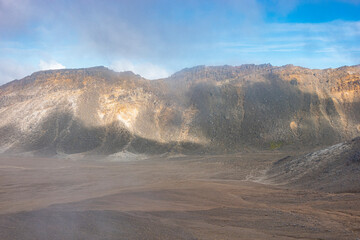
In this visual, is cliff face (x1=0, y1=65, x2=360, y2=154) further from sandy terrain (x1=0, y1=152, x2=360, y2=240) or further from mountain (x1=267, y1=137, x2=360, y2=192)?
sandy terrain (x1=0, y1=152, x2=360, y2=240)

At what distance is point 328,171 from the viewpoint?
1847 cm

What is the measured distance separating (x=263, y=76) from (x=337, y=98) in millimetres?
19124

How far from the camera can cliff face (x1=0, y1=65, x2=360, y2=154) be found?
56781 mm

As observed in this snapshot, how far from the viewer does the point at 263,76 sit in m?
71.7

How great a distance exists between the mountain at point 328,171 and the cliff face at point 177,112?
32.0 metres

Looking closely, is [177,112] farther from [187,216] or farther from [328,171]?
[187,216]

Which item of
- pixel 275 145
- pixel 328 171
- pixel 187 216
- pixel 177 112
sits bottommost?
pixel 275 145

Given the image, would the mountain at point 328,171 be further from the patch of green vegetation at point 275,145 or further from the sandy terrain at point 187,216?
the patch of green vegetation at point 275,145

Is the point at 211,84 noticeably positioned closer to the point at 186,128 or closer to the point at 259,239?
the point at 186,128

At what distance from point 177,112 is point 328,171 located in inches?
1953

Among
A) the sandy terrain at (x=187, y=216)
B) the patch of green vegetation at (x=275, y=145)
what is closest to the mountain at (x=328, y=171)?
the sandy terrain at (x=187, y=216)

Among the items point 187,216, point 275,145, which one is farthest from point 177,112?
point 187,216

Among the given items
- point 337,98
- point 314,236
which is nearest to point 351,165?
point 314,236

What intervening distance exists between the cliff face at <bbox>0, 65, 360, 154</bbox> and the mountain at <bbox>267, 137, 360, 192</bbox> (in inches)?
1258
